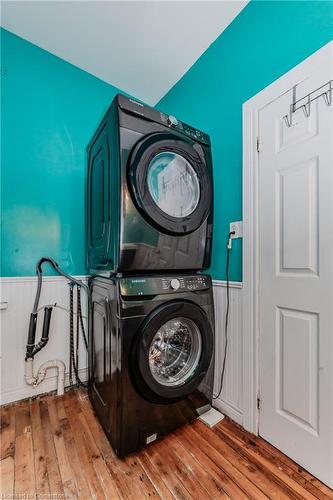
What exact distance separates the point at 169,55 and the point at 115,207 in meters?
1.63

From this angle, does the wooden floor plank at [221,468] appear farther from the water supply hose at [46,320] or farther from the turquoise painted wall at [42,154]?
the turquoise painted wall at [42,154]

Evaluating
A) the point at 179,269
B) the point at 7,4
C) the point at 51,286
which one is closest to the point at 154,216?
the point at 179,269

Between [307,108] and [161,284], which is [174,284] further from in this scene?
[307,108]

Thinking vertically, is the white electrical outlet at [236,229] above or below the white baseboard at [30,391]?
above

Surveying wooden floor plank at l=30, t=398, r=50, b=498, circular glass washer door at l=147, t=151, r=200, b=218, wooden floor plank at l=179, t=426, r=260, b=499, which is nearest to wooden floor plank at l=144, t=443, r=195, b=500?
wooden floor plank at l=179, t=426, r=260, b=499

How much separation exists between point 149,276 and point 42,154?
4.59 feet

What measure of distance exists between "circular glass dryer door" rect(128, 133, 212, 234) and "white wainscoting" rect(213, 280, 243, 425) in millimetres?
569

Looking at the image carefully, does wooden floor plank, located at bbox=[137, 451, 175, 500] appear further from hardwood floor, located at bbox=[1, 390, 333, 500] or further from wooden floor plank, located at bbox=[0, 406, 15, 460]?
wooden floor plank, located at bbox=[0, 406, 15, 460]

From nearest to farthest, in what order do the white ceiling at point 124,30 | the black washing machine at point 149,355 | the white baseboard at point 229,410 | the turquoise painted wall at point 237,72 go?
the black washing machine at point 149,355 < the turquoise painted wall at point 237,72 < the white baseboard at point 229,410 < the white ceiling at point 124,30

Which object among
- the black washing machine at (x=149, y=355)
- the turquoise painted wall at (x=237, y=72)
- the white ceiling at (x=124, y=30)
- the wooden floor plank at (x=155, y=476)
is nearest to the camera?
the wooden floor plank at (x=155, y=476)

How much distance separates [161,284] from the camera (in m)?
1.23

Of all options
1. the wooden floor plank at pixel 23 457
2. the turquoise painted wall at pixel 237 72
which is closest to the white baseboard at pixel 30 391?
the wooden floor plank at pixel 23 457

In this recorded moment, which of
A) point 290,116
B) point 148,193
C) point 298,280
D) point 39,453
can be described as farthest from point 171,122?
point 39,453

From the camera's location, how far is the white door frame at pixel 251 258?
1.39 meters
